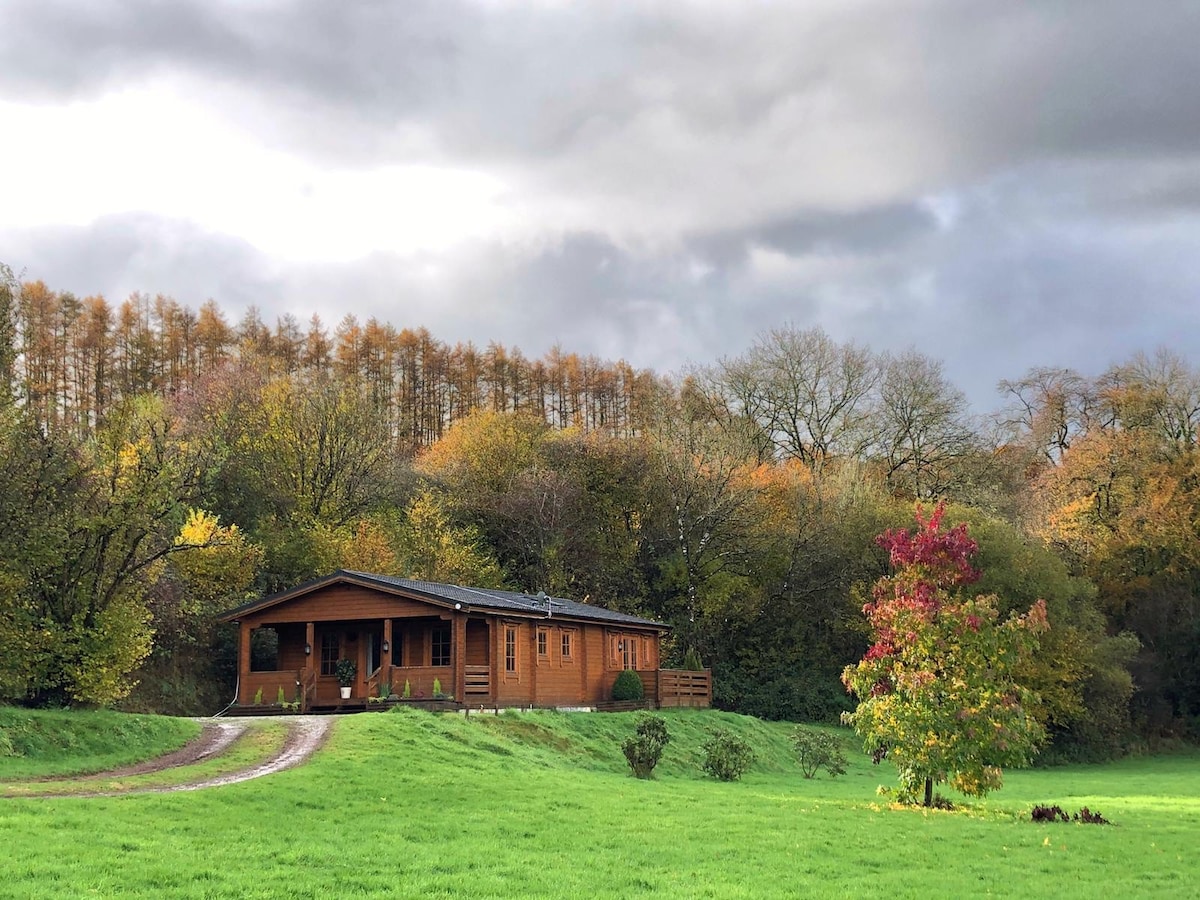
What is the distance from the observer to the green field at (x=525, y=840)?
11406 mm

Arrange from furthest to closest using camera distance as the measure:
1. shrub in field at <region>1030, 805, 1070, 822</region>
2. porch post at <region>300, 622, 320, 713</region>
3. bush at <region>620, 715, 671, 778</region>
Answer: porch post at <region>300, 622, 320, 713</region>
bush at <region>620, 715, 671, 778</region>
shrub in field at <region>1030, 805, 1070, 822</region>

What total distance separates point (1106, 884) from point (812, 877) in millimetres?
3440

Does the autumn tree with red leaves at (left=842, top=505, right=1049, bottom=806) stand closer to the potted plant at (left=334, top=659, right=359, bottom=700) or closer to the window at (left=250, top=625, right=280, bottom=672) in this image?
the potted plant at (left=334, top=659, right=359, bottom=700)

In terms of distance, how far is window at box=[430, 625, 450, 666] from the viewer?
103 ft

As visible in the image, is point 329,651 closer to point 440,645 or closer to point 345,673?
point 345,673

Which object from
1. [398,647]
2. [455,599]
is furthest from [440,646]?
[455,599]

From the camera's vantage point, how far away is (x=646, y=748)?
79.6 feet

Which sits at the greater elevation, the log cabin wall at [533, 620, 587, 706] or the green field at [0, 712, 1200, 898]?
the log cabin wall at [533, 620, 587, 706]

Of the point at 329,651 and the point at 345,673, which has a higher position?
the point at 329,651

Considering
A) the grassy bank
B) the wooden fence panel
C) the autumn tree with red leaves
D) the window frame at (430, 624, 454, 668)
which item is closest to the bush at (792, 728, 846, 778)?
the wooden fence panel

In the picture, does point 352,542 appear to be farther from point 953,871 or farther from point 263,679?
point 953,871

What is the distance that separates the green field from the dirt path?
579 millimetres

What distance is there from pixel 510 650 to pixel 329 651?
5306 millimetres

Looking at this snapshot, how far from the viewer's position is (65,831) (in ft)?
40.6
